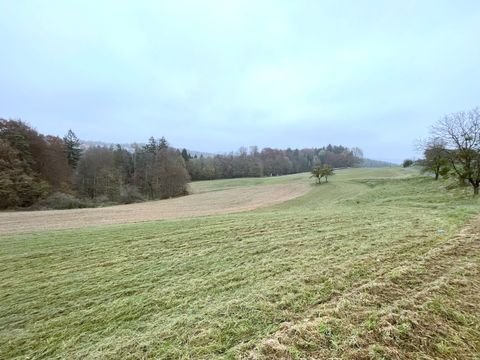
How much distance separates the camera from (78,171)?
40.8m

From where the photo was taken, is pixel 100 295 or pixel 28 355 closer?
pixel 28 355

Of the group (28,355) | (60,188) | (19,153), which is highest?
(19,153)

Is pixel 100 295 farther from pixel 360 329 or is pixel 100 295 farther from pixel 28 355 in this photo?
pixel 360 329

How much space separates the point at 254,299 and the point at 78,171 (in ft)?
150

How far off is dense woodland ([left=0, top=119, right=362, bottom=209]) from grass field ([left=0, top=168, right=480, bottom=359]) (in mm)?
27545

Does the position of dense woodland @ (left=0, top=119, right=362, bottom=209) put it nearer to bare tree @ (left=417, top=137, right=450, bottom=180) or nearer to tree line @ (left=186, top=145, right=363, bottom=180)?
tree line @ (left=186, top=145, right=363, bottom=180)

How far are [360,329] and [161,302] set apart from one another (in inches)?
109

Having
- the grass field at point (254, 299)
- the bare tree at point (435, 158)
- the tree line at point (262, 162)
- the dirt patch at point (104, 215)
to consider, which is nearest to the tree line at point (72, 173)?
the dirt patch at point (104, 215)

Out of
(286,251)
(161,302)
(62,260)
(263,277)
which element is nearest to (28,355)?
(161,302)

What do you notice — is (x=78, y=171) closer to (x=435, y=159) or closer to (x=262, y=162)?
(x=435, y=159)

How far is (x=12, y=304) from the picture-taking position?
13.6 feet

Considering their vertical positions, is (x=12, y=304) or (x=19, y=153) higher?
(x=19, y=153)

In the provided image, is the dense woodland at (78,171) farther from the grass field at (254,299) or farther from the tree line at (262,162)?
the grass field at (254,299)

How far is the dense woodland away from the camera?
28172mm
